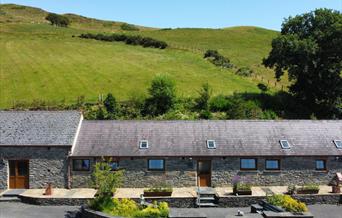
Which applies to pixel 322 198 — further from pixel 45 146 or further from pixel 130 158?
pixel 45 146

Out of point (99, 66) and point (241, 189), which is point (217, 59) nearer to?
point (99, 66)

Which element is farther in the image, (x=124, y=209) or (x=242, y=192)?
(x=242, y=192)

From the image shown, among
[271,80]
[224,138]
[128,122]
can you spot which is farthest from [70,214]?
[271,80]

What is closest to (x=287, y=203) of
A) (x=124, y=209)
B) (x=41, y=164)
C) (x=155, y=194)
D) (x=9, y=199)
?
(x=155, y=194)

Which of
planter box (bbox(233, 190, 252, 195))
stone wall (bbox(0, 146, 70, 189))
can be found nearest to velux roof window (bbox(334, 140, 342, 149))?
planter box (bbox(233, 190, 252, 195))

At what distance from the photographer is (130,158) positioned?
3134 cm

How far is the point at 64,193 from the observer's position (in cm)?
2984

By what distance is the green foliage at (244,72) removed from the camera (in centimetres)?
6606

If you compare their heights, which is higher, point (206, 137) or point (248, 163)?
point (206, 137)

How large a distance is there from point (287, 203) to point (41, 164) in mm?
15812

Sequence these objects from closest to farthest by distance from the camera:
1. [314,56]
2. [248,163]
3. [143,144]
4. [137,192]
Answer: [137,192] → [248,163] → [143,144] → [314,56]

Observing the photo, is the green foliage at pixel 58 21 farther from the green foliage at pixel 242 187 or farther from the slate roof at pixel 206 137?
the green foliage at pixel 242 187

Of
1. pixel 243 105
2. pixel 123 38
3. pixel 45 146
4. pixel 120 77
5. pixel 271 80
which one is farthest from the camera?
pixel 123 38

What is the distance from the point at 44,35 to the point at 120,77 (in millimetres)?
30552
